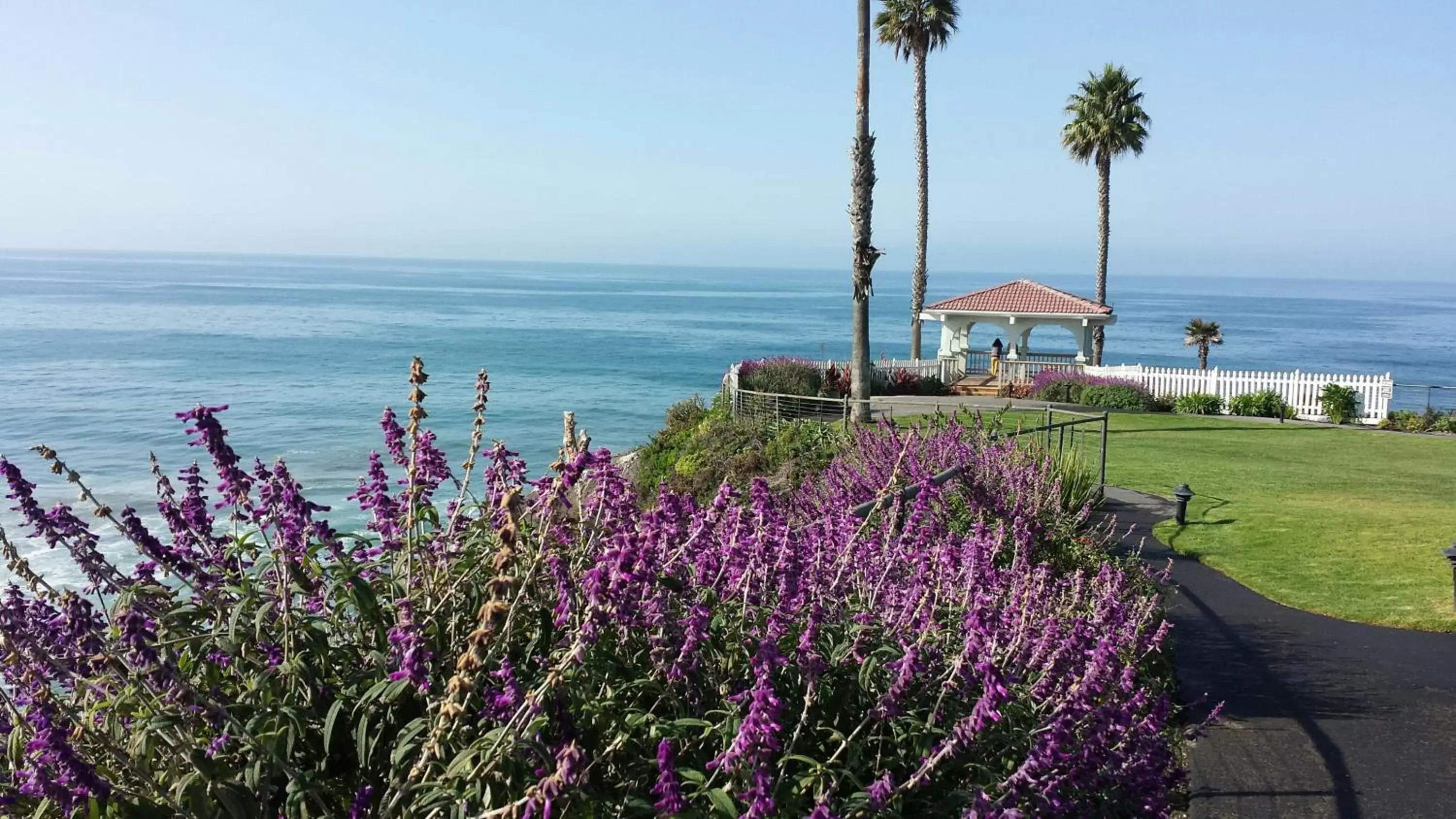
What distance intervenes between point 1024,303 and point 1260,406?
1009cm

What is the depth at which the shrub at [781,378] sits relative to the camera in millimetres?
26438

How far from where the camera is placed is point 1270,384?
3159 centimetres

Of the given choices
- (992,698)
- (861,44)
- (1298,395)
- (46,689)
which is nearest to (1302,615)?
(992,698)

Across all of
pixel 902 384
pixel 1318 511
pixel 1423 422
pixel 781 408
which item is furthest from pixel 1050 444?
pixel 1423 422

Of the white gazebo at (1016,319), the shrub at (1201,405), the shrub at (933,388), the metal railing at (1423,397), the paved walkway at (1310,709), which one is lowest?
the metal railing at (1423,397)

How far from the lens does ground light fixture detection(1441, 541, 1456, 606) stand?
374 inches

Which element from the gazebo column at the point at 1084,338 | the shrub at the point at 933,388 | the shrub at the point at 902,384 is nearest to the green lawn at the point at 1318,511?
the shrub at the point at 933,388

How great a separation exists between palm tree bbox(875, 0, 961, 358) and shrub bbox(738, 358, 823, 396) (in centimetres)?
1288

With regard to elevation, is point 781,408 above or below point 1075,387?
above

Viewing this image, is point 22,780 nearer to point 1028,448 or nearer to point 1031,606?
point 1031,606

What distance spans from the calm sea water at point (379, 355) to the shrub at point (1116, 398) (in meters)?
14.9

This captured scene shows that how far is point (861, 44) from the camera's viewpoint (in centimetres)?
2316

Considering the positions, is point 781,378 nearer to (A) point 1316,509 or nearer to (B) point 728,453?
(B) point 728,453

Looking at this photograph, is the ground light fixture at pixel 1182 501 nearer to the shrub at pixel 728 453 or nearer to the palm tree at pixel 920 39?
the shrub at pixel 728 453
